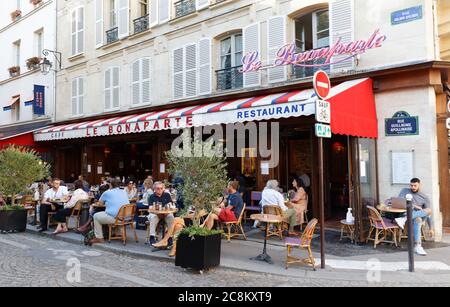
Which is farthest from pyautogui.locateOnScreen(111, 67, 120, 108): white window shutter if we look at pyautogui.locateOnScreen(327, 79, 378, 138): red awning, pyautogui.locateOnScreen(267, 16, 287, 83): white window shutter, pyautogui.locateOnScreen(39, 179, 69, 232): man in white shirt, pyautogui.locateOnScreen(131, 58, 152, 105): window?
pyautogui.locateOnScreen(327, 79, 378, 138): red awning

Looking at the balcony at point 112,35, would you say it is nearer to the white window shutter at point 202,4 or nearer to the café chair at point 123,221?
the white window shutter at point 202,4

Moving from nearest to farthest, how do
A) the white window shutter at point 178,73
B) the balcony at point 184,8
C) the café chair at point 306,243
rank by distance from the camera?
the café chair at point 306,243
the balcony at point 184,8
the white window shutter at point 178,73

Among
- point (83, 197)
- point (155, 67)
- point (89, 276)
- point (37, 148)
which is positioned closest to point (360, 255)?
point (89, 276)

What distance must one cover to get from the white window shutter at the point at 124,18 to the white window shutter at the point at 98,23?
1.24m

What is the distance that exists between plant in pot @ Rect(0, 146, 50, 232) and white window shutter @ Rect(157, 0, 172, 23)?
21.0ft

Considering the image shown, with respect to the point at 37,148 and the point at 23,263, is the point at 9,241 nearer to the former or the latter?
the point at 23,263

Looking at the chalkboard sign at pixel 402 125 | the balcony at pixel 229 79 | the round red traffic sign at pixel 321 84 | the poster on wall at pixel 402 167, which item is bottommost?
the poster on wall at pixel 402 167

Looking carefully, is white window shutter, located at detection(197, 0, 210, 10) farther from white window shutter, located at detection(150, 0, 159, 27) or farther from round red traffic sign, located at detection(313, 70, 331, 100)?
round red traffic sign, located at detection(313, 70, 331, 100)

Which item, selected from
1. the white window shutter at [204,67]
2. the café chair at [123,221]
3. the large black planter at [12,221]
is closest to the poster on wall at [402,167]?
the café chair at [123,221]

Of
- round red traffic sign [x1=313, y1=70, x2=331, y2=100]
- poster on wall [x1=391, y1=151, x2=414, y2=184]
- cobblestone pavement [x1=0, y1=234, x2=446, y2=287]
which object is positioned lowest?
cobblestone pavement [x1=0, y1=234, x2=446, y2=287]

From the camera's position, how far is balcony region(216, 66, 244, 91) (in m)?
11.6

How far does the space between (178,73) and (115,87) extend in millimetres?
3402

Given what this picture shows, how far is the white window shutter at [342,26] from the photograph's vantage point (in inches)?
371

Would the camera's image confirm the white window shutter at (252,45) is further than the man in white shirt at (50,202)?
Yes
